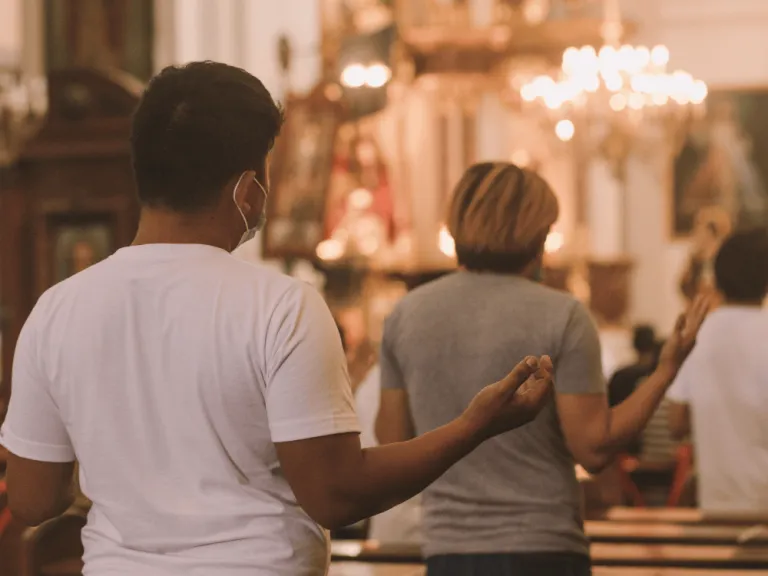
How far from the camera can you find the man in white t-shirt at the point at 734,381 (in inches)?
158

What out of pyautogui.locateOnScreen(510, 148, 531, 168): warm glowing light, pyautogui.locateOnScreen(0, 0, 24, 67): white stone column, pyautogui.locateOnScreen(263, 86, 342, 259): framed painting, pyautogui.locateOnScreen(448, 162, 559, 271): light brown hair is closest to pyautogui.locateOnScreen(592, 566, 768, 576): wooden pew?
pyautogui.locateOnScreen(448, 162, 559, 271): light brown hair

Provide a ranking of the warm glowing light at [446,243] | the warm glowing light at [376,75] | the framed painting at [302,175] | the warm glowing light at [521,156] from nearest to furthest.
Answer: the warm glowing light at [446,243]
the framed painting at [302,175]
the warm glowing light at [376,75]
the warm glowing light at [521,156]

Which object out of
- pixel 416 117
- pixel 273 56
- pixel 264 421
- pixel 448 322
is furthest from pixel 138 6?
pixel 264 421

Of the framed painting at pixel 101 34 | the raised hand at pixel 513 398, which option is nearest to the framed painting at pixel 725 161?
the framed painting at pixel 101 34

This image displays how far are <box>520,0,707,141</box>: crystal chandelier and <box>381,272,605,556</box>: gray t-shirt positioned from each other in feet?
31.8

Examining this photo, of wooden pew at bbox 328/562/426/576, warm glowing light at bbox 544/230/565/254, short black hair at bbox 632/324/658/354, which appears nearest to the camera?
wooden pew at bbox 328/562/426/576

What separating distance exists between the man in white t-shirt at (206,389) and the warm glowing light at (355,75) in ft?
26.1

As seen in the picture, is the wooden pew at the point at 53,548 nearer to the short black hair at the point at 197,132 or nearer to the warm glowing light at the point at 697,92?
the short black hair at the point at 197,132

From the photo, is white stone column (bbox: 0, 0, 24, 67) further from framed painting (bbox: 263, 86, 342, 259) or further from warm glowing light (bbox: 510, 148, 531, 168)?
framed painting (bbox: 263, 86, 342, 259)

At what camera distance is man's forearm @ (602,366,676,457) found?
2.62 metres

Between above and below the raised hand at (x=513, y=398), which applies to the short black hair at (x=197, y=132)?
above

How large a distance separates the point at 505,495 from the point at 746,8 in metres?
15.9

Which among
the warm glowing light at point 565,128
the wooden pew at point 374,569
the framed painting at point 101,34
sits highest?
the framed painting at point 101,34

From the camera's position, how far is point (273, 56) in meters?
12.6
